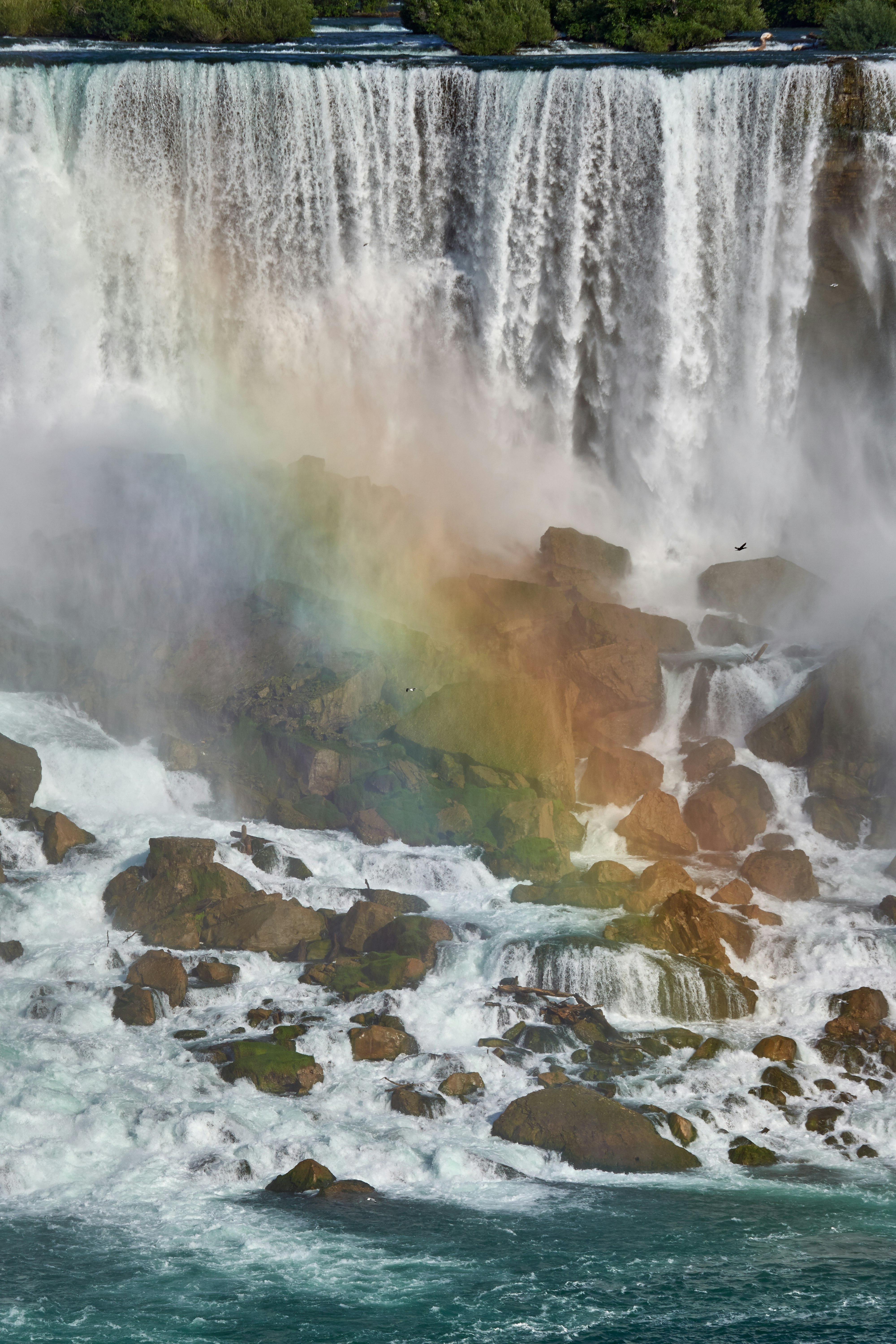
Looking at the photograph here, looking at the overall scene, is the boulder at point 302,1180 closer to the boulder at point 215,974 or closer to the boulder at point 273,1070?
the boulder at point 273,1070

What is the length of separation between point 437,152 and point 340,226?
331 cm

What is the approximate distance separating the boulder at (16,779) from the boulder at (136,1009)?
677 cm

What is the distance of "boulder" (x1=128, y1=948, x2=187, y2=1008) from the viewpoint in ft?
84.9

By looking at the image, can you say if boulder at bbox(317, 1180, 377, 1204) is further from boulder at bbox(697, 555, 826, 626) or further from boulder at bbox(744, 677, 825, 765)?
boulder at bbox(697, 555, 826, 626)

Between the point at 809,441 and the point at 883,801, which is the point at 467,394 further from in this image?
the point at 883,801

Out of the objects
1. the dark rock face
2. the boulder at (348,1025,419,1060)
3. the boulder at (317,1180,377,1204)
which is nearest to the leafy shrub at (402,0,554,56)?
the dark rock face

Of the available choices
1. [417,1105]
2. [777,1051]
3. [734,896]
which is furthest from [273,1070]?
[734,896]

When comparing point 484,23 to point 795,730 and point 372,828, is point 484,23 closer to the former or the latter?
point 795,730

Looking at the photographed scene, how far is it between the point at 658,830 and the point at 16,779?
13.4 metres

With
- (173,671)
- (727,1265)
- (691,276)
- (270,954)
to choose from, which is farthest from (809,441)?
(727,1265)

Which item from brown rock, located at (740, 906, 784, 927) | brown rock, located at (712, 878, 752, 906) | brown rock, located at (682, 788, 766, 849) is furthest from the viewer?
brown rock, located at (682, 788, 766, 849)

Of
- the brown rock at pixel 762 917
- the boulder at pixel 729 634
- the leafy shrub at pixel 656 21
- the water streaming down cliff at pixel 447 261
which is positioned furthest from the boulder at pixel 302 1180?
the leafy shrub at pixel 656 21

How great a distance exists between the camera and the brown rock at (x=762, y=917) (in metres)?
28.4

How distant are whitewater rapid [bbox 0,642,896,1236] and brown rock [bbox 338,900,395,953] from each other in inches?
46.4
